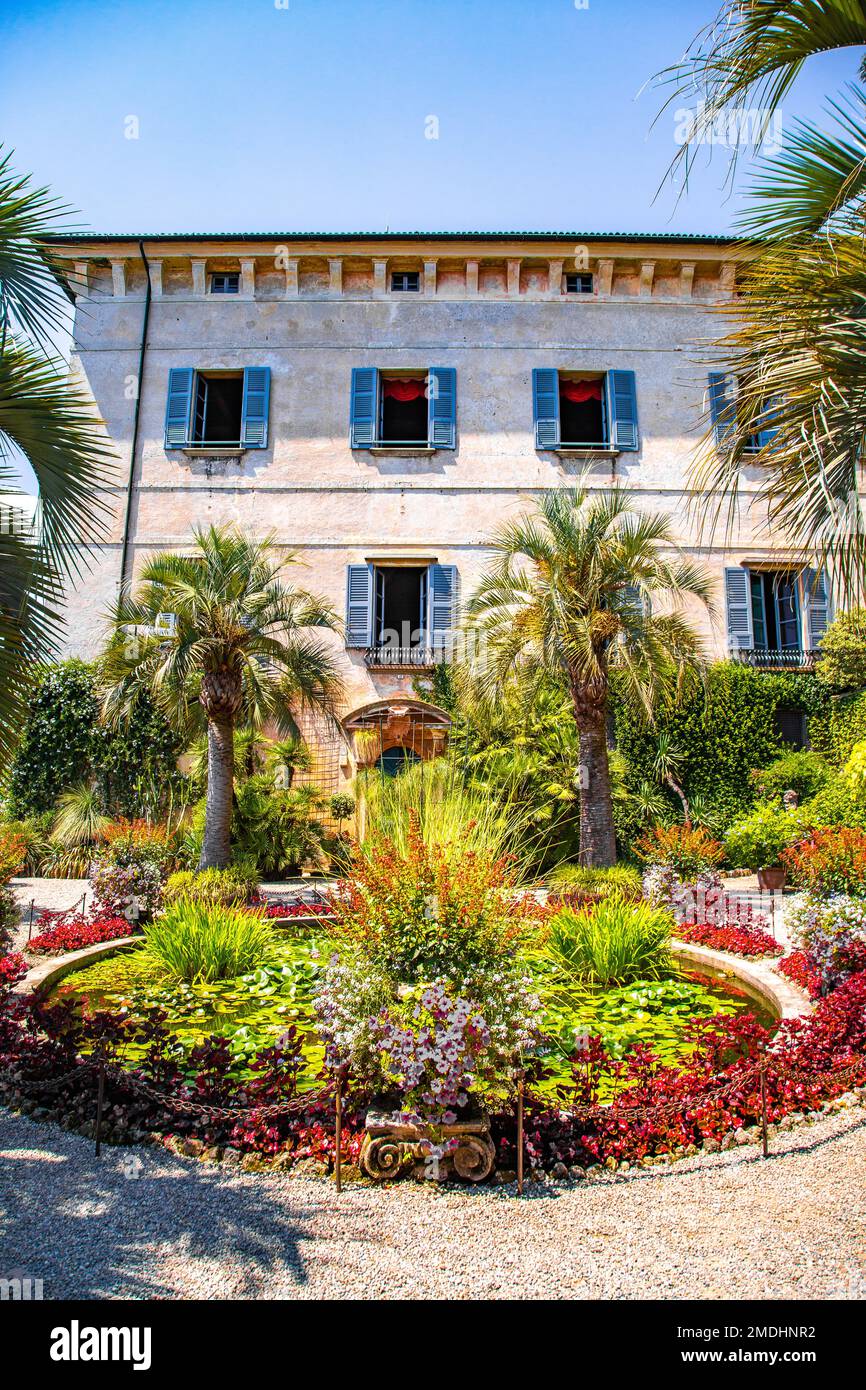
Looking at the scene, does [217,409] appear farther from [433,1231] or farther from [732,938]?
[433,1231]

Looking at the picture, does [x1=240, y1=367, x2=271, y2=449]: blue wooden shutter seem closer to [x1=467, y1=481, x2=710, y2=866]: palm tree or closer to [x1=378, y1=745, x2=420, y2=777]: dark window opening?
[x1=378, y1=745, x2=420, y2=777]: dark window opening

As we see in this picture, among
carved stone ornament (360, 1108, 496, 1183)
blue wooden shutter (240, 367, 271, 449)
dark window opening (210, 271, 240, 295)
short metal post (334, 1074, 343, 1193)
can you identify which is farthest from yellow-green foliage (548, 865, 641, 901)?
dark window opening (210, 271, 240, 295)

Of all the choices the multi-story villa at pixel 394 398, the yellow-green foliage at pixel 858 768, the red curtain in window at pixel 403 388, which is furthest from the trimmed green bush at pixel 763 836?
the red curtain in window at pixel 403 388

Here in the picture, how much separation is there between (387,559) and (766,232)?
548 inches

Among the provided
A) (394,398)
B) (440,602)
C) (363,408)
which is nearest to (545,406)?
(394,398)

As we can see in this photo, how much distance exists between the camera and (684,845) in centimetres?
1216

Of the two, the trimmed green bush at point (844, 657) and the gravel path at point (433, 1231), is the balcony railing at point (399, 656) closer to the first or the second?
the trimmed green bush at point (844, 657)

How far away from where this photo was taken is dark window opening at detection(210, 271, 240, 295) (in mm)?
19375

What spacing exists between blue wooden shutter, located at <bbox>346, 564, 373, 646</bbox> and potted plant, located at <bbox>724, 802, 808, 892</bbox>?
7765mm

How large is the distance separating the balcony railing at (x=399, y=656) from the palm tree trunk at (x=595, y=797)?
6381 millimetres

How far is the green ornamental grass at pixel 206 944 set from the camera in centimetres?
791

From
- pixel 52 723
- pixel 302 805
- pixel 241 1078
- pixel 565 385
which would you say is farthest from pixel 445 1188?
pixel 565 385

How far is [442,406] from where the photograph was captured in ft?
60.8

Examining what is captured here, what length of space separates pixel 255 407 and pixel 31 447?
14237 mm
